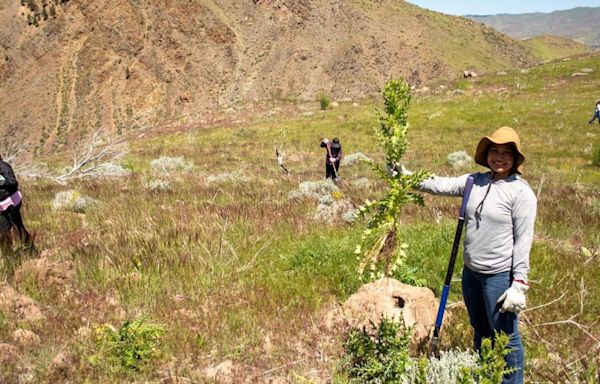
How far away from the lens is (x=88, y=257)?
18.1 ft

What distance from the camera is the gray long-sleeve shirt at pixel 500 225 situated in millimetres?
3205

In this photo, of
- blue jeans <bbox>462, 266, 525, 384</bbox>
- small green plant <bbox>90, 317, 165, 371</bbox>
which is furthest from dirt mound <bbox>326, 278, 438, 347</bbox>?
small green plant <bbox>90, 317, 165, 371</bbox>

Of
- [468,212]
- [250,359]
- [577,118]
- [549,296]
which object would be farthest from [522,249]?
[577,118]

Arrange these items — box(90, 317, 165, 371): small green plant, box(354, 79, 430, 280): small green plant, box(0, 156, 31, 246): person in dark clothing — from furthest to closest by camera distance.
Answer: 1. box(0, 156, 31, 246): person in dark clothing
2. box(90, 317, 165, 371): small green plant
3. box(354, 79, 430, 280): small green plant

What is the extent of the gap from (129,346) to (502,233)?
3249 mm

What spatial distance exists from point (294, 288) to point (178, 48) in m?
76.5

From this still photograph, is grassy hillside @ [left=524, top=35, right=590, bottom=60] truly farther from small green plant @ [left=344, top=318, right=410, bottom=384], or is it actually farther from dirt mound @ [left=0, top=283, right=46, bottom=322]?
dirt mound @ [left=0, top=283, right=46, bottom=322]

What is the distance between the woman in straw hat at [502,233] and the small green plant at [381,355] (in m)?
0.79

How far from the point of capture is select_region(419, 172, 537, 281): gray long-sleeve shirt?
321 centimetres

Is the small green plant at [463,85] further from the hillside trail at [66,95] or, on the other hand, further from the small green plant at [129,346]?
the hillside trail at [66,95]

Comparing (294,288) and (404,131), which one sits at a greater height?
(404,131)

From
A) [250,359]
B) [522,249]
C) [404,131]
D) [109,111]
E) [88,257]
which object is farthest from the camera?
[109,111]

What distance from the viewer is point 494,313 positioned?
3373 millimetres

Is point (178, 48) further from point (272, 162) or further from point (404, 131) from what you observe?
point (404, 131)
